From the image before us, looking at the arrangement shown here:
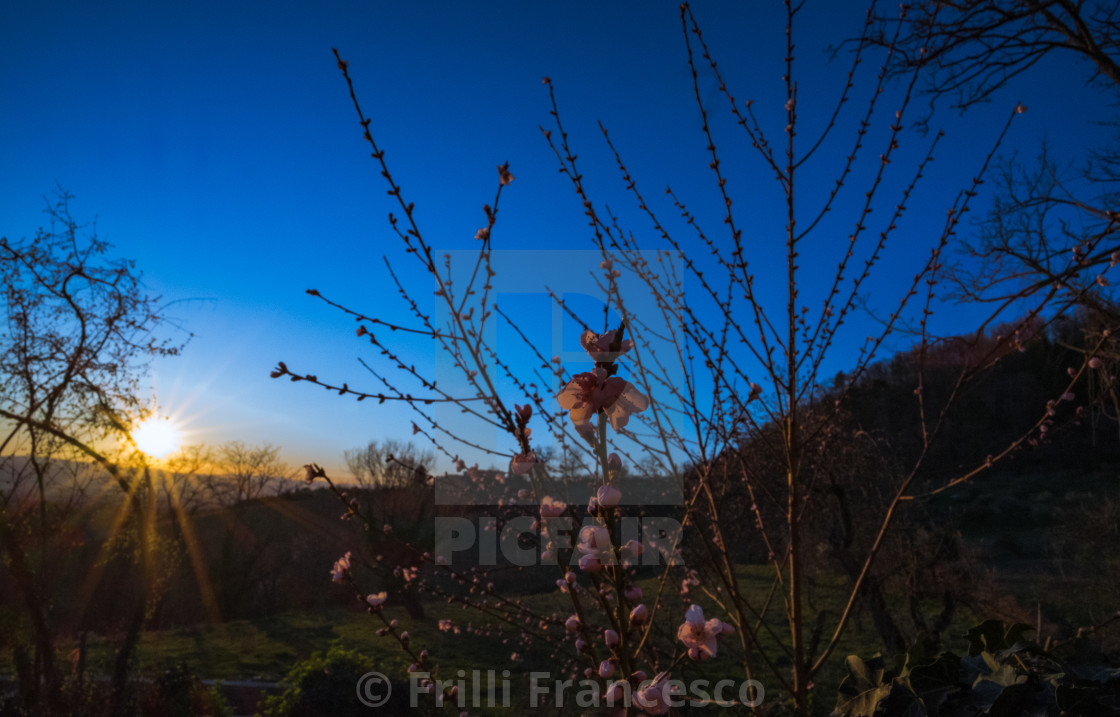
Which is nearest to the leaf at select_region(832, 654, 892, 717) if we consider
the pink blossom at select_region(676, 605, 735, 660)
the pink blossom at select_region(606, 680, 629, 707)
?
the pink blossom at select_region(676, 605, 735, 660)

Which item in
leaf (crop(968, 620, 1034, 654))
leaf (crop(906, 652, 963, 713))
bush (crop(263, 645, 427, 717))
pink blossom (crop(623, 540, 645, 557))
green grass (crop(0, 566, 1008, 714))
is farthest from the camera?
green grass (crop(0, 566, 1008, 714))

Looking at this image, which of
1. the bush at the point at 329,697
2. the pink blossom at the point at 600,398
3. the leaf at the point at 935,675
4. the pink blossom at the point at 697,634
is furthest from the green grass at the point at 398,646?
the pink blossom at the point at 600,398

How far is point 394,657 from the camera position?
561 centimetres

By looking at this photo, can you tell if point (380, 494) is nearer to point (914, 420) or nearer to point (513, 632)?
point (513, 632)

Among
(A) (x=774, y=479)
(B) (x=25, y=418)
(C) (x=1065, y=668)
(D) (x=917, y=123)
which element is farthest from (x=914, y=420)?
(B) (x=25, y=418)

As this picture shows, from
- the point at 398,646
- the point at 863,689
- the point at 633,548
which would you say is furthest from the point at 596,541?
the point at 398,646

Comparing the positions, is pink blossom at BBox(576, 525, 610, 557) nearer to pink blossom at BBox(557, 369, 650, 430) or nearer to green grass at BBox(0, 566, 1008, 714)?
pink blossom at BBox(557, 369, 650, 430)

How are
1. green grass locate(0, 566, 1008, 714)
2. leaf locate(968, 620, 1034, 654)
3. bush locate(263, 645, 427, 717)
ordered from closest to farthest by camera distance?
leaf locate(968, 620, 1034, 654), bush locate(263, 645, 427, 717), green grass locate(0, 566, 1008, 714)

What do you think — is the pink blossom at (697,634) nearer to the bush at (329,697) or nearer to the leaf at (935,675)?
the leaf at (935,675)

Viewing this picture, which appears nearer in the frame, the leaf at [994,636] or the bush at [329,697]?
the leaf at [994,636]

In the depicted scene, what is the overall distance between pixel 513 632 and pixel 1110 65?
616 cm

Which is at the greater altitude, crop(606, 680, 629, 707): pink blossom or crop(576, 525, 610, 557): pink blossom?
crop(576, 525, 610, 557): pink blossom

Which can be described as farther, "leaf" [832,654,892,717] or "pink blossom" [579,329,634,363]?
"leaf" [832,654,892,717]

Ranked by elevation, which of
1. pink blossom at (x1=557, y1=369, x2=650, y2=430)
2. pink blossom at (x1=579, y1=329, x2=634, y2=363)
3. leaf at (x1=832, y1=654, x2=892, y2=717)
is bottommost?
leaf at (x1=832, y1=654, x2=892, y2=717)
